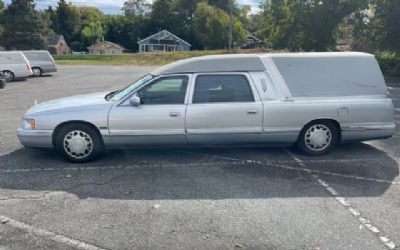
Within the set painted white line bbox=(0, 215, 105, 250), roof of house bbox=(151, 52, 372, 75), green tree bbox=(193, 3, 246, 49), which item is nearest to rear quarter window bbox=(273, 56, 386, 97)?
roof of house bbox=(151, 52, 372, 75)

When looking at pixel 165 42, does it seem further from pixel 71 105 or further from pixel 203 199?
pixel 203 199

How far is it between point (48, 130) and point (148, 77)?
171cm

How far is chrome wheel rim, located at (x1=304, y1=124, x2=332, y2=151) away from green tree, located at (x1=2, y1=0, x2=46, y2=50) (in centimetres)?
4722

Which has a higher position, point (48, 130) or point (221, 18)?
point (221, 18)

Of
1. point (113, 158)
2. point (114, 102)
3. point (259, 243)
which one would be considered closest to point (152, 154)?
point (113, 158)

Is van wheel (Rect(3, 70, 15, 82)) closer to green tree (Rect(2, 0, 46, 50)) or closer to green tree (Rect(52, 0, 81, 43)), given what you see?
green tree (Rect(2, 0, 46, 50))

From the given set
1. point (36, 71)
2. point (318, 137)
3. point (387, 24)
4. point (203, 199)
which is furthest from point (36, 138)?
point (387, 24)

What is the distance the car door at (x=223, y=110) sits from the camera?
5574 millimetres

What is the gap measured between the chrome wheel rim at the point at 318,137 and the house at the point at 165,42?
2866 inches

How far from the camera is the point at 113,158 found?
231 inches

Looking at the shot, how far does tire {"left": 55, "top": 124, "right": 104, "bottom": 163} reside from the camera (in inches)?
218

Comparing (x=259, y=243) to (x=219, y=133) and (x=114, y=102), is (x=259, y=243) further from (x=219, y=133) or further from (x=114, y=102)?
(x=114, y=102)

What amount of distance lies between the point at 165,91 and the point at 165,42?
242ft

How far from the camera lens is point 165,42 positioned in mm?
Result: 77188
